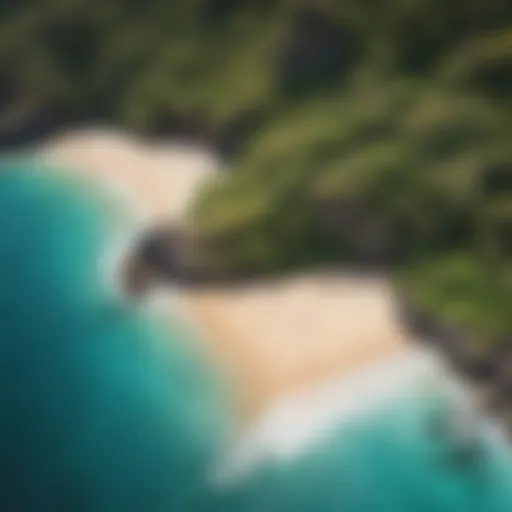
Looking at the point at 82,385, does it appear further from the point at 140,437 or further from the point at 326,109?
the point at 326,109

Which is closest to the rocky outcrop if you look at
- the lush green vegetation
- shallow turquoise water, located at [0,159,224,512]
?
the lush green vegetation

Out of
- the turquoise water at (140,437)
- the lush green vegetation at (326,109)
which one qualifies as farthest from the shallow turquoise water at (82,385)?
the lush green vegetation at (326,109)

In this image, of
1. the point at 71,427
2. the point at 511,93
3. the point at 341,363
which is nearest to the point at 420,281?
the point at 341,363

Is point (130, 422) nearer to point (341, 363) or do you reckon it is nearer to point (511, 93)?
point (341, 363)

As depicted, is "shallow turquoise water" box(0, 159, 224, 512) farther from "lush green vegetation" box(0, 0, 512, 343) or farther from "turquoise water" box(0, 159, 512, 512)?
"lush green vegetation" box(0, 0, 512, 343)

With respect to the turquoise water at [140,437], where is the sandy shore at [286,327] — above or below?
above

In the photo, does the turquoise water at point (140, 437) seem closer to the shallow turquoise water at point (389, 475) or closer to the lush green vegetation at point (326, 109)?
the shallow turquoise water at point (389, 475)

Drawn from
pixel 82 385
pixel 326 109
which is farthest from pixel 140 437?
pixel 326 109
